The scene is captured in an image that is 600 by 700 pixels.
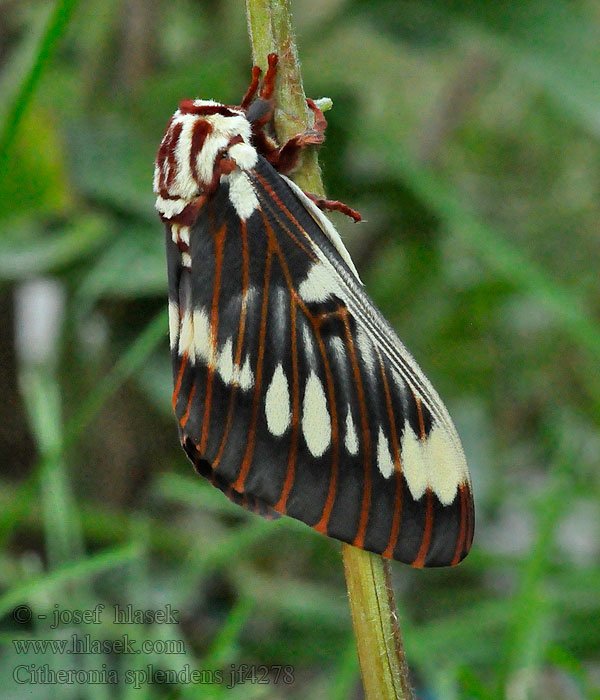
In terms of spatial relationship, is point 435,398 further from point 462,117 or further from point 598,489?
point 462,117

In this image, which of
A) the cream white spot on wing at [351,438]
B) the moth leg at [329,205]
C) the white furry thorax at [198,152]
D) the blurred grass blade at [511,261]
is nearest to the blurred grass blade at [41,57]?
the white furry thorax at [198,152]

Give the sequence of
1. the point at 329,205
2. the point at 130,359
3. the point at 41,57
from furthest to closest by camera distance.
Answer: the point at 130,359, the point at 41,57, the point at 329,205

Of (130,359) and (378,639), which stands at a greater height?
(130,359)

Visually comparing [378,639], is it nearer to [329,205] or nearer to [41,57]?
[329,205]

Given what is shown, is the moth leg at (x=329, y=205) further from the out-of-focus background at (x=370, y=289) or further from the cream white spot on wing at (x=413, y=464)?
the out-of-focus background at (x=370, y=289)

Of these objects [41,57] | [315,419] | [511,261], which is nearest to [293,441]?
[315,419]

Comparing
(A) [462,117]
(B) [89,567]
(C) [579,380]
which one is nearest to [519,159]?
(A) [462,117]

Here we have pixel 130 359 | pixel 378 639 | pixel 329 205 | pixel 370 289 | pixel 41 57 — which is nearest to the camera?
pixel 378 639
